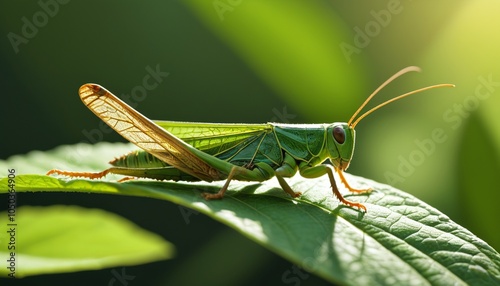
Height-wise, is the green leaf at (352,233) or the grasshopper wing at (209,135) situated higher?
the grasshopper wing at (209,135)

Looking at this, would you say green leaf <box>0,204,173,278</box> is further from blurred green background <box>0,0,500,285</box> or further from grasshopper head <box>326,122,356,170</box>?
grasshopper head <box>326,122,356,170</box>

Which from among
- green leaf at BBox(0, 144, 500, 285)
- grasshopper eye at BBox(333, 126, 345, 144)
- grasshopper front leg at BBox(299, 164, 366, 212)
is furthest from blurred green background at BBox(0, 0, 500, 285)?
green leaf at BBox(0, 144, 500, 285)

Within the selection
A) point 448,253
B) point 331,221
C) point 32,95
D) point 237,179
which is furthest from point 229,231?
point 32,95

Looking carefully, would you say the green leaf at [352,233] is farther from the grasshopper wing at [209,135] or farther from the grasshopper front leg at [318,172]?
the grasshopper wing at [209,135]

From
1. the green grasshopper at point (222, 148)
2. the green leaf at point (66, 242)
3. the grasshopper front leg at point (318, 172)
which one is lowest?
the green leaf at point (66, 242)

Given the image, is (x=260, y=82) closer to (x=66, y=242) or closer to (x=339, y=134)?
(x=339, y=134)

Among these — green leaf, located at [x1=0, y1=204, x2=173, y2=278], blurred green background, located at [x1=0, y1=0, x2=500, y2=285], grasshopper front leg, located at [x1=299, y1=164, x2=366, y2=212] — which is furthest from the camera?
grasshopper front leg, located at [x1=299, y1=164, x2=366, y2=212]

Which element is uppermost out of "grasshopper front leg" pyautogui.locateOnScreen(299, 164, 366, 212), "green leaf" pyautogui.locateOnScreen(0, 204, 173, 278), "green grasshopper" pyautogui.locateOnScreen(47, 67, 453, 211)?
"green grasshopper" pyautogui.locateOnScreen(47, 67, 453, 211)

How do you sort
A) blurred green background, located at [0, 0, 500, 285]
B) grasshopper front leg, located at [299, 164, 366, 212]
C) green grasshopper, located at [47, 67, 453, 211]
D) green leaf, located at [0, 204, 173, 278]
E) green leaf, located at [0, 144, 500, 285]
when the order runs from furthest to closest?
green grasshopper, located at [47, 67, 453, 211]
grasshopper front leg, located at [299, 164, 366, 212]
blurred green background, located at [0, 0, 500, 285]
green leaf, located at [0, 204, 173, 278]
green leaf, located at [0, 144, 500, 285]

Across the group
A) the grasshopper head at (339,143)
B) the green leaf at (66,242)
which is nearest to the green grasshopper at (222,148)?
the grasshopper head at (339,143)
